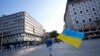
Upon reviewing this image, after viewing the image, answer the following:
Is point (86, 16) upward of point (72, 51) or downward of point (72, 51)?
upward

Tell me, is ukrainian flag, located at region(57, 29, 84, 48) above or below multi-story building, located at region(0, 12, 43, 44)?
below

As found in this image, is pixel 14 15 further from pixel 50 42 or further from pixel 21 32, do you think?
pixel 50 42

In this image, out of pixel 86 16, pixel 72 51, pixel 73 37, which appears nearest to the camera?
pixel 73 37

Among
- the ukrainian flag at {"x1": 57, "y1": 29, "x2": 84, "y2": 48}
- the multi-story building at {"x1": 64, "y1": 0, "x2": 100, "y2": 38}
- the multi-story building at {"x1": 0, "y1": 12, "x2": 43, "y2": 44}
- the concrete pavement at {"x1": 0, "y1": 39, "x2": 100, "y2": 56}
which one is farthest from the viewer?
the multi-story building at {"x1": 0, "y1": 12, "x2": 43, "y2": 44}

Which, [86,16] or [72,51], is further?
[86,16]

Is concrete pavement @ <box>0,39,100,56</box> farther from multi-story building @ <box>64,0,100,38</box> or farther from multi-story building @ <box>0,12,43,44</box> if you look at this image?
multi-story building @ <box>0,12,43,44</box>

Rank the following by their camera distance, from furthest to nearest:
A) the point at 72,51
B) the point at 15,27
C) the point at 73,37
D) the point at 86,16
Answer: the point at 15,27 → the point at 86,16 → the point at 72,51 → the point at 73,37

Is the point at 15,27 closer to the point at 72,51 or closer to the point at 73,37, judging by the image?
the point at 72,51

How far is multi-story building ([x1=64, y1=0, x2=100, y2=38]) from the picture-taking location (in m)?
70.9

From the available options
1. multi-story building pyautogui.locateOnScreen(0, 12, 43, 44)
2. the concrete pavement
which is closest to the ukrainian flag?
the concrete pavement

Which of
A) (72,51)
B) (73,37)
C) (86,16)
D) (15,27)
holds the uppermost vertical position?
(86,16)

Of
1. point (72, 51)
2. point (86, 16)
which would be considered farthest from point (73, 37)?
point (86, 16)

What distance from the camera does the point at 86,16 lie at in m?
74.4

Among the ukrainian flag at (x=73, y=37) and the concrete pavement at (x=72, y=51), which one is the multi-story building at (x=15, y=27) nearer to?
the concrete pavement at (x=72, y=51)
